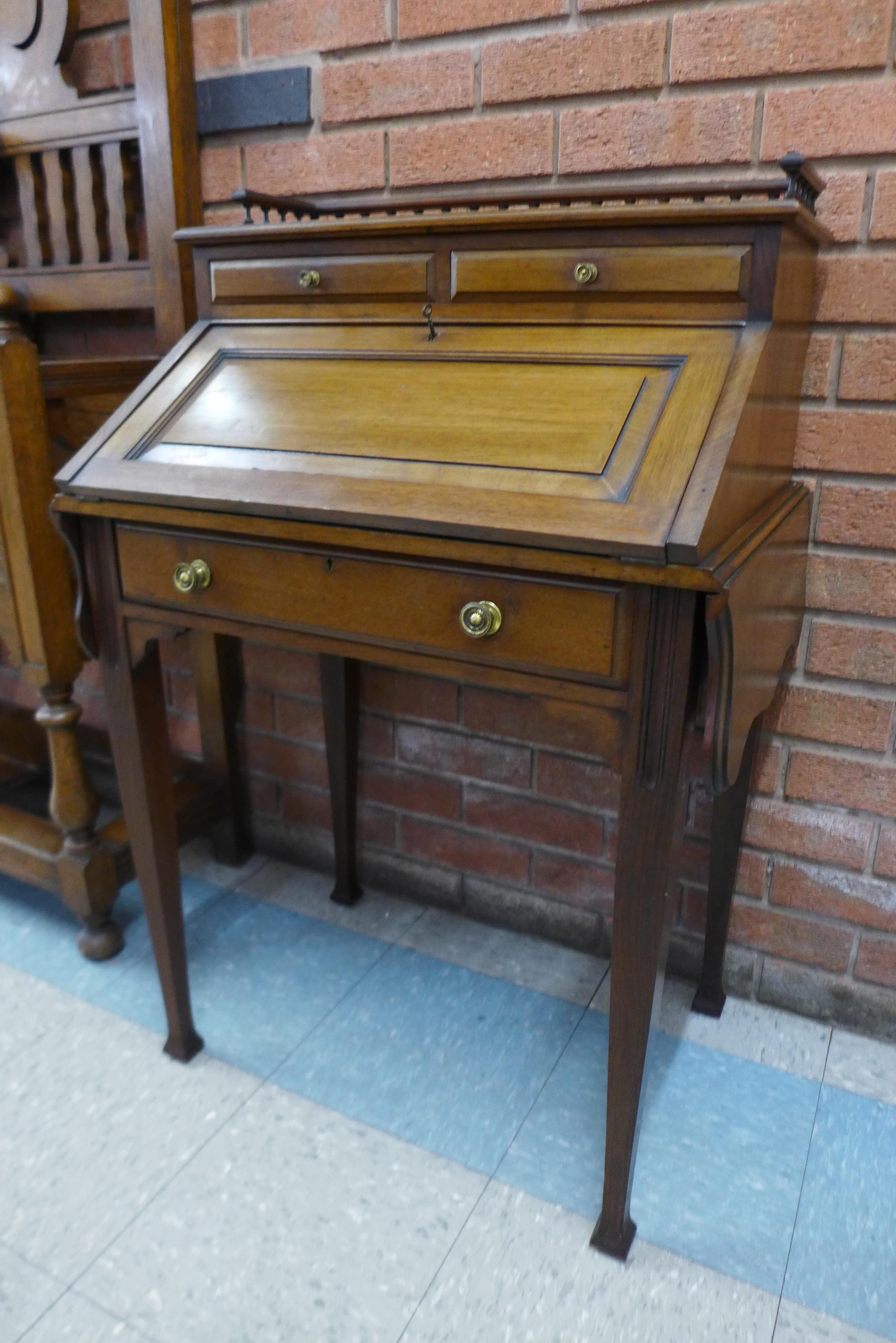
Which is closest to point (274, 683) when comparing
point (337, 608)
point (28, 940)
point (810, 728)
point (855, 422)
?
point (28, 940)

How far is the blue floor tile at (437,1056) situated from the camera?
147 centimetres

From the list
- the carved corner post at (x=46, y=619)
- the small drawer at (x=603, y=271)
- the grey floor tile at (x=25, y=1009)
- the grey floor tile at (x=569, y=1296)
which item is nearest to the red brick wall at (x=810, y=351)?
the small drawer at (x=603, y=271)

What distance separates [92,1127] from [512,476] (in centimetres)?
119

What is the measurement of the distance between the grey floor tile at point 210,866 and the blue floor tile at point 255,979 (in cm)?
8

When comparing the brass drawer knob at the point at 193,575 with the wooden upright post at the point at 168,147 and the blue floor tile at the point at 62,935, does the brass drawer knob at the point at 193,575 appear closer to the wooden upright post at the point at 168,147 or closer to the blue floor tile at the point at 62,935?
the wooden upright post at the point at 168,147

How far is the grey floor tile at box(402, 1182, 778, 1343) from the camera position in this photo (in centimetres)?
115

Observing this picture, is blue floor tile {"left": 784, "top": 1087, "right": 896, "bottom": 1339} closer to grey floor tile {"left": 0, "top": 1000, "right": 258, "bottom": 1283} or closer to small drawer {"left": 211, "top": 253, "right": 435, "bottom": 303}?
grey floor tile {"left": 0, "top": 1000, "right": 258, "bottom": 1283}

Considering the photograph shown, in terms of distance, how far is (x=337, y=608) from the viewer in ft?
3.79

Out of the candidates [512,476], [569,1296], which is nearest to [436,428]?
[512,476]

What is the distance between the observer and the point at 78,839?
1.80m

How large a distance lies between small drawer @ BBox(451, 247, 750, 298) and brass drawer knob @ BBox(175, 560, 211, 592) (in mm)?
483

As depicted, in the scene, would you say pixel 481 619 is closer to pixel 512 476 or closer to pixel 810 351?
pixel 512 476

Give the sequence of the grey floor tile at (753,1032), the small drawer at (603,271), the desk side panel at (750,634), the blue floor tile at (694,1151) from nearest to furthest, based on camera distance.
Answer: the desk side panel at (750,634) → the small drawer at (603,271) → the blue floor tile at (694,1151) → the grey floor tile at (753,1032)

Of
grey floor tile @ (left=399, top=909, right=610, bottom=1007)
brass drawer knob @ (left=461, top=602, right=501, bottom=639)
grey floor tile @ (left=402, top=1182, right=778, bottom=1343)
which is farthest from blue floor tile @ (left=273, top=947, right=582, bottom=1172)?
brass drawer knob @ (left=461, top=602, right=501, bottom=639)
